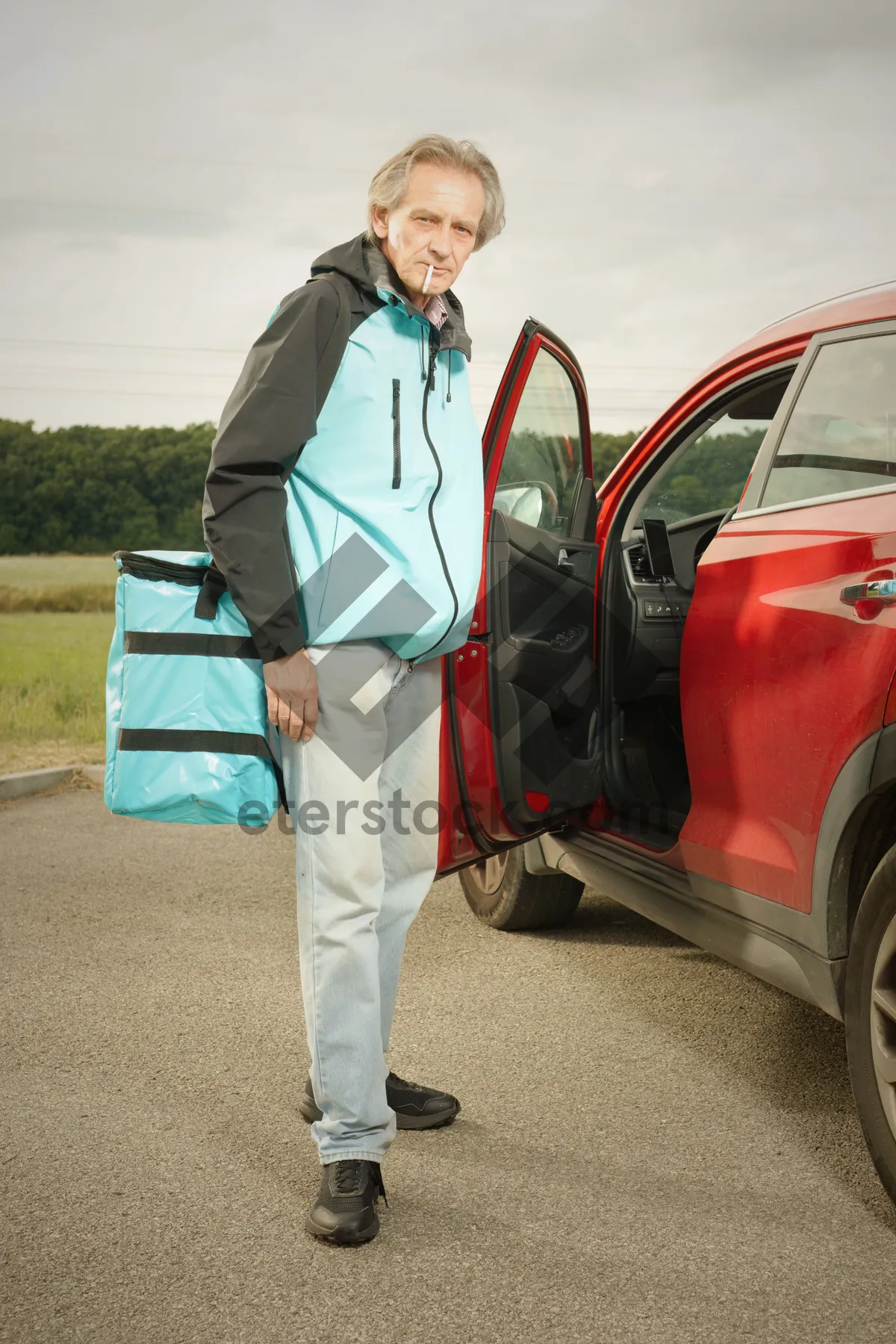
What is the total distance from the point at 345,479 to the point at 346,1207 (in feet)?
4.47

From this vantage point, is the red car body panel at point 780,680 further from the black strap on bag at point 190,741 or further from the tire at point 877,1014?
the black strap on bag at point 190,741

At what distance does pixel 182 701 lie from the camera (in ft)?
7.35

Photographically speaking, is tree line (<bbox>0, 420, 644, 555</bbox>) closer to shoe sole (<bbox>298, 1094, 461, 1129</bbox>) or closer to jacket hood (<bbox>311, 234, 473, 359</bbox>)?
shoe sole (<bbox>298, 1094, 461, 1129</bbox>)

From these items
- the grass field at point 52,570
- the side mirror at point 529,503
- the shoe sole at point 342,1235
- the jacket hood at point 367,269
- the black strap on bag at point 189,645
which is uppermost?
the jacket hood at point 367,269

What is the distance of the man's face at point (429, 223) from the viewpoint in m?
2.27

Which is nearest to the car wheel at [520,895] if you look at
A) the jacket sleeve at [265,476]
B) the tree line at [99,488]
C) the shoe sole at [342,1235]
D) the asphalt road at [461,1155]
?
the asphalt road at [461,1155]

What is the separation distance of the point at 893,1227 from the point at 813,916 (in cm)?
60

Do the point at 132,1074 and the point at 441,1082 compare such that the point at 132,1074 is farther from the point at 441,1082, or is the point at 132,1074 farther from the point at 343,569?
the point at 343,569

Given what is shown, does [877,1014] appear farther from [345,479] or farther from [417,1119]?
[345,479]

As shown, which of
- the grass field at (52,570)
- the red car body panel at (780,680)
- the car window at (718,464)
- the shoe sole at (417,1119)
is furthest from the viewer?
the grass field at (52,570)

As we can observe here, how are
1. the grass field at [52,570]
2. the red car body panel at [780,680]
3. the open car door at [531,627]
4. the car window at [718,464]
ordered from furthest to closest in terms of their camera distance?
the grass field at [52,570] → the car window at [718,464] → the open car door at [531,627] → the red car body panel at [780,680]

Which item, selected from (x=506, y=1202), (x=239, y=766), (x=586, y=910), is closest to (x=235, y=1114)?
(x=506, y=1202)

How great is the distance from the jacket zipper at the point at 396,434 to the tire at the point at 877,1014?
3.75ft

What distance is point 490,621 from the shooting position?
301 centimetres
